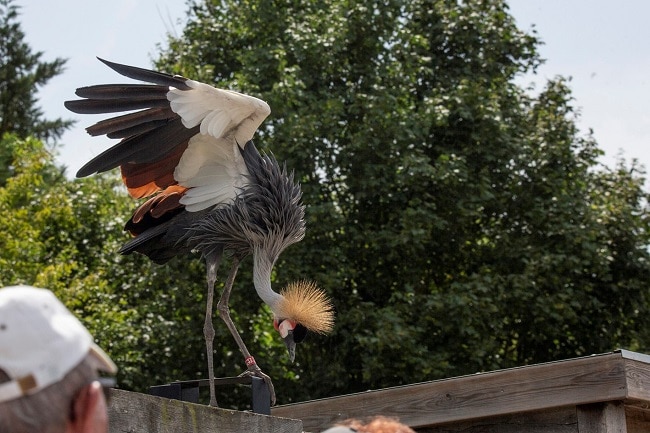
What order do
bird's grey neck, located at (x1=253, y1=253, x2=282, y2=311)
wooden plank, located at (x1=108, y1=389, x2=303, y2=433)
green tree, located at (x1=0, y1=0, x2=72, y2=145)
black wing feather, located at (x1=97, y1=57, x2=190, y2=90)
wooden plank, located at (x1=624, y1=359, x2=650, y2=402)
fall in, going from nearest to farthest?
wooden plank, located at (x1=108, y1=389, x2=303, y2=433), wooden plank, located at (x1=624, y1=359, x2=650, y2=402), black wing feather, located at (x1=97, y1=57, x2=190, y2=90), bird's grey neck, located at (x1=253, y1=253, x2=282, y2=311), green tree, located at (x1=0, y1=0, x2=72, y2=145)

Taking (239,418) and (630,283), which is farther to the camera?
(630,283)

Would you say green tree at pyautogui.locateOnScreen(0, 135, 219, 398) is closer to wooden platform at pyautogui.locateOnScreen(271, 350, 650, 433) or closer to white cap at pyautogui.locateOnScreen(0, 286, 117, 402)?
wooden platform at pyautogui.locateOnScreen(271, 350, 650, 433)

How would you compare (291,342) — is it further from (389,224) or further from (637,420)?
(389,224)

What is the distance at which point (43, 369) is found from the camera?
145 centimetres

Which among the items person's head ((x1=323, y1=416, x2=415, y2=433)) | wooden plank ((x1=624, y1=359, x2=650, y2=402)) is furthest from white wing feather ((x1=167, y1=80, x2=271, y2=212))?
person's head ((x1=323, y1=416, x2=415, y2=433))

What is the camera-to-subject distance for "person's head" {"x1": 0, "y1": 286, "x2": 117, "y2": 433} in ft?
4.76

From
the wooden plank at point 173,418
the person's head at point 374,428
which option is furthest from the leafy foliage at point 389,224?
the person's head at point 374,428

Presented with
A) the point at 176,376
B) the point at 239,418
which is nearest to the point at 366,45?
the point at 176,376

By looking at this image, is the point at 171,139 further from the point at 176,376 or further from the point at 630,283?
the point at 630,283

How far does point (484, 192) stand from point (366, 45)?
2717 millimetres

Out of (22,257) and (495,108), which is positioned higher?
(495,108)

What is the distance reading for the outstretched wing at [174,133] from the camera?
5957mm

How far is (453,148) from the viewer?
1456cm

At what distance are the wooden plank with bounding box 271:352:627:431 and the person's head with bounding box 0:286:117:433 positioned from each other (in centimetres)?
394
